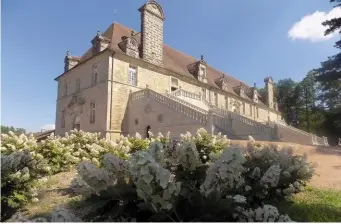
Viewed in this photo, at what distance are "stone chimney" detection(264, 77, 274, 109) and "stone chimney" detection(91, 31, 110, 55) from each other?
2955 cm

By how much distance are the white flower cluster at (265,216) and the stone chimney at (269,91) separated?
4387 cm

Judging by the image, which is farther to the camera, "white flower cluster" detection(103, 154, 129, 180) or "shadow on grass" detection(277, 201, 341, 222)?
"shadow on grass" detection(277, 201, 341, 222)

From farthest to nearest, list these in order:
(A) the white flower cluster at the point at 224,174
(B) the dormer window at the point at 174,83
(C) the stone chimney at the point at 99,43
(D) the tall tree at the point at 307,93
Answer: (D) the tall tree at the point at 307,93 → (B) the dormer window at the point at 174,83 → (C) the stone chimney at the point at 99,43 → (A) the white flower cluster at the point at 224,174

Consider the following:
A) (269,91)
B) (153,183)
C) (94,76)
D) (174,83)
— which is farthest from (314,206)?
(269,91)

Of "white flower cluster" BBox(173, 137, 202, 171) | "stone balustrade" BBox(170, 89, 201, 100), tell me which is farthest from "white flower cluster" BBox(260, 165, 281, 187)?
"stone balustrade" BBox(170, 89, 201, 100)

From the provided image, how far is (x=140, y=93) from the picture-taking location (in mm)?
22406

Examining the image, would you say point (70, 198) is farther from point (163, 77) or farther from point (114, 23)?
point (114, 23)

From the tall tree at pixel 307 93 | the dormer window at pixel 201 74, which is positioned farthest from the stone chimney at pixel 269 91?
the dormer window at pixel 201 74

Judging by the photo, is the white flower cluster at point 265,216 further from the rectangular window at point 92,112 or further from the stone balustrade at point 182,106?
the rectangular window at point 92,112

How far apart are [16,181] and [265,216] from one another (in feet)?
12.6

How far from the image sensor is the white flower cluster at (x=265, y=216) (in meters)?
2.77

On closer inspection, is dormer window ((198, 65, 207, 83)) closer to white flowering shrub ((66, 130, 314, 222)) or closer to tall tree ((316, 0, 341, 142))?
tall tree ((316, 0, 341, 142))

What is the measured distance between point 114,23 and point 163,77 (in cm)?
739

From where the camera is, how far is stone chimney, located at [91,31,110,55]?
23.3 meters
